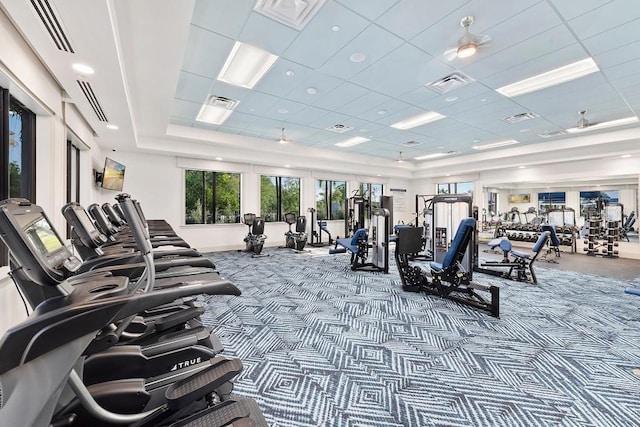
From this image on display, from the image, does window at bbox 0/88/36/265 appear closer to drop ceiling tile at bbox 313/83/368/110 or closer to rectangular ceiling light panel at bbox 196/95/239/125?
rectangular ceiling light panel at bbox 196/95/239/125

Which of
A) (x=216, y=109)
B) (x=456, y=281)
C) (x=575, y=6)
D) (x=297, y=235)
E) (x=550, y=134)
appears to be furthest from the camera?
(x=297, y=235)

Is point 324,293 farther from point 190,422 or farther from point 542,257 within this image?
point 542,257

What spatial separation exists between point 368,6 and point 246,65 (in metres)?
2.11

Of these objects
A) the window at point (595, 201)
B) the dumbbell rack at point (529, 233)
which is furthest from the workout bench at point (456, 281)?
the window at point (595, 201)

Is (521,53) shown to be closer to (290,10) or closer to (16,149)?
(290,10)

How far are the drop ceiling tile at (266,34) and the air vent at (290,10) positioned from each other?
88 mm

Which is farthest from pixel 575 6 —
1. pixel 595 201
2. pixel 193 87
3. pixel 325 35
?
pixel 595 201

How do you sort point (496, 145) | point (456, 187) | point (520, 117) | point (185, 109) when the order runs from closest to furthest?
point (185, 109) < point (520, 117) < point (496, 145) < point (456, 187)

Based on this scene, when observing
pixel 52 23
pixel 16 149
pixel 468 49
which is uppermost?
pixel 468 49

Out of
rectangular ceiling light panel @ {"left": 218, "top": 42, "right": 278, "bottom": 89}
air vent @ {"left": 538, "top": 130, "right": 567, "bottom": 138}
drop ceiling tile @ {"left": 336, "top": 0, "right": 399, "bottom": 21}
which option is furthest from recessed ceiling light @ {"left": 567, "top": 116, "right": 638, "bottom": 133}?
rectangular ceiling light panel @ {"left": 218, "top": 42, "right": 278, "bottom": 89}

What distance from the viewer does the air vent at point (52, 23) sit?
2092 millimetres

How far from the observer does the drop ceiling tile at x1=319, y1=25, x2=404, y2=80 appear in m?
3.36

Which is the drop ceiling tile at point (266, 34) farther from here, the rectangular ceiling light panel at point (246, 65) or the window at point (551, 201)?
the window at point (551, 201)

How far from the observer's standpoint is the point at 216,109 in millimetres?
6004
